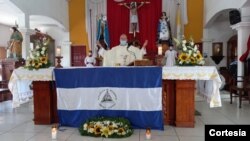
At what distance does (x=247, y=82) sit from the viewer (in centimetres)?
641

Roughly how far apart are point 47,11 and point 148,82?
625 cm

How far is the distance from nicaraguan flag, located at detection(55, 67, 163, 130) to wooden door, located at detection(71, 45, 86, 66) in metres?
6.63

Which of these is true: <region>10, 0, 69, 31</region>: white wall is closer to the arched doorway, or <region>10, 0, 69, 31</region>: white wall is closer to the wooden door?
the wooden door

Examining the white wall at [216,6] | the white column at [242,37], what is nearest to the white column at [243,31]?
the white column at [242,37]

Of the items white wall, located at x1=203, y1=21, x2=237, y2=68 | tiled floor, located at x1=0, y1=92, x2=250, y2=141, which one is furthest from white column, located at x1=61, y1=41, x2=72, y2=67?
white wall, located at x1=203, y1=21, x2=237, y2=68

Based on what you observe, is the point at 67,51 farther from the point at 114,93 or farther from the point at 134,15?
the point at 114,93

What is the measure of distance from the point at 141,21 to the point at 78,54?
2995 millimetres

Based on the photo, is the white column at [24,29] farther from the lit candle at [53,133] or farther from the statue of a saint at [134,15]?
the lit candle at [53,133]

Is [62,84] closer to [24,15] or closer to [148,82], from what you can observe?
[148,82]

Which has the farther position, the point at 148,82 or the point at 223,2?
the point at 223,2

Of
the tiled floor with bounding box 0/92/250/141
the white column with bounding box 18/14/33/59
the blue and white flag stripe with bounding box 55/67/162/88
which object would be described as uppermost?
the white column with bounding box 18/14/33/59

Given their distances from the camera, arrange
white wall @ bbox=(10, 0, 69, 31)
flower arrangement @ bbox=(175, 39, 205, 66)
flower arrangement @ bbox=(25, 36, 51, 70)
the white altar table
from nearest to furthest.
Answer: the white altar table
flower arrangement @ bbox=(175, 39, 205, 66)
flower arrangement @ bbox=(25, 36, 51, 70)
white wall @ bbox=(10, 0, 69, 31)

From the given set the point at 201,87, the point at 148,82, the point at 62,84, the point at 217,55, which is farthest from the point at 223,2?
the point at 62,84

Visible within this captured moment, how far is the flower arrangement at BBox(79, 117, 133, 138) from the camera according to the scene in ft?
12.1
